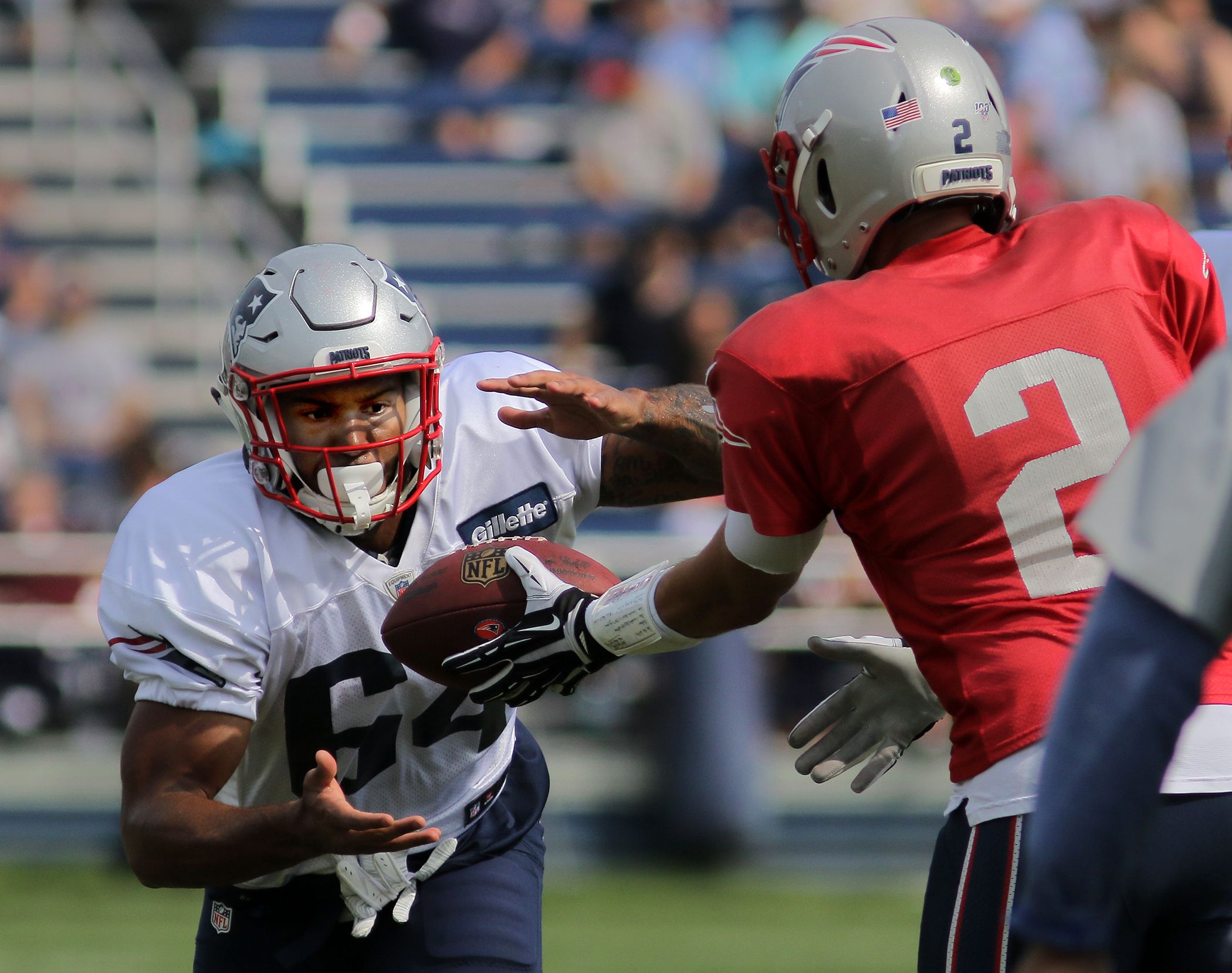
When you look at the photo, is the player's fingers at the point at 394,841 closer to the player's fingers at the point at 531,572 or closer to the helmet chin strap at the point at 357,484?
the player's fingers at the point at 531,572

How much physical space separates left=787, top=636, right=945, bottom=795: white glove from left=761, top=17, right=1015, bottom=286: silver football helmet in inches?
22.8

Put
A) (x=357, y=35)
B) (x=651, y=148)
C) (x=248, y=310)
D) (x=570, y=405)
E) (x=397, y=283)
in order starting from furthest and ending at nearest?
1. (x=357, y=35)
2. (x=651, y=148)
3. (x=397, y=283)
4. (x=248, y=310)
5. (x=570, y=405)

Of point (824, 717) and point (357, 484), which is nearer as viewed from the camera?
point (824, 717)

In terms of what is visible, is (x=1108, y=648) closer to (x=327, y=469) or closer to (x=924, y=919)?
(x=924, y=919)

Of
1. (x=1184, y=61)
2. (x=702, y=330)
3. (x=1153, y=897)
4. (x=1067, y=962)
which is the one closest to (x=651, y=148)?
(x=702, y=330)

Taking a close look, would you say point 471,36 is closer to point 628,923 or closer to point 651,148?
point 651,148

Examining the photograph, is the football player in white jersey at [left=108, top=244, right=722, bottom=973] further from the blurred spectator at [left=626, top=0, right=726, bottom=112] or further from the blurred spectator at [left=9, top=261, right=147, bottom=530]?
the blurred spectator at [left=626, top=0, right=726, bottom=112]

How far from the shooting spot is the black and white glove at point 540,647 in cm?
255

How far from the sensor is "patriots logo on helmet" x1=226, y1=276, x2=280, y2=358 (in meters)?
2.80

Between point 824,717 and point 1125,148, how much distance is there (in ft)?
21.7

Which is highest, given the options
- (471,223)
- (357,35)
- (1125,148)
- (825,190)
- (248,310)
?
(825,190)

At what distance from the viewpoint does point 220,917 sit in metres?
2.85

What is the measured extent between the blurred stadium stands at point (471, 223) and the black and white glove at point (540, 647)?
3.80 metres

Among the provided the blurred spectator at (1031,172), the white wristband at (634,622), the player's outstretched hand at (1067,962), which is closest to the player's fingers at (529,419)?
the white wristband at (634,622)
